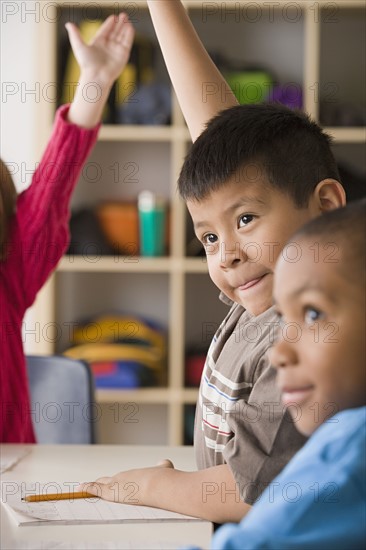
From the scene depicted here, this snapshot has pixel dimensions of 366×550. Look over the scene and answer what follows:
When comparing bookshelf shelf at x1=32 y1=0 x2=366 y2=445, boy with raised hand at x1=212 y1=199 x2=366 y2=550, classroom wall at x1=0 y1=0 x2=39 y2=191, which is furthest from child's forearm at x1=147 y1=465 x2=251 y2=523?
classroom wall at x1=0 y1=0 x2=39 y2=191

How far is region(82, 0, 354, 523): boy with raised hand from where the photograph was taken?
3.14 feet

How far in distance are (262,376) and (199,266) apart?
2.35 m

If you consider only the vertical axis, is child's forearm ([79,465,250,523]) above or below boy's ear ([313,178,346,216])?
below

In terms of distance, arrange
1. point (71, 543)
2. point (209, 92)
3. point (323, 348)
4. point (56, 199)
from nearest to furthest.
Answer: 1. point (323, 348)
2. point (71, 543)
3. point (209, 92)
4. point (56, 199)

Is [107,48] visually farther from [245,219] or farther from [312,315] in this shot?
[312,315]

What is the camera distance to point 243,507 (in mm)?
923

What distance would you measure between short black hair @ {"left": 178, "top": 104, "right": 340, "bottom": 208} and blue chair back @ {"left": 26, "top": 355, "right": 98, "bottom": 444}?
2.99 ft

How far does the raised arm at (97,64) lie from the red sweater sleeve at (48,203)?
38 millimetres

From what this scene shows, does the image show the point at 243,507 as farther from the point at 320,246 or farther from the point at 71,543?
the point at 320,246

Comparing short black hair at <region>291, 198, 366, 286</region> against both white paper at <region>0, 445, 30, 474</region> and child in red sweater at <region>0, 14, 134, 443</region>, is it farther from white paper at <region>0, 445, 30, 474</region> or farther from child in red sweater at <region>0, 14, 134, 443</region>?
child in red sweater at <region>0, 14, 134, 443</region>

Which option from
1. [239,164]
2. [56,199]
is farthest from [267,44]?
[239,164]

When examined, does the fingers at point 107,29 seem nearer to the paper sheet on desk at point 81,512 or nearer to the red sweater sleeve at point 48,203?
the red sweater sleeve at point 48,203

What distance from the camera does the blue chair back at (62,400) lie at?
1.84 m

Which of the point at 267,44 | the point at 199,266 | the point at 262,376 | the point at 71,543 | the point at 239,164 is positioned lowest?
the point at 199,266
